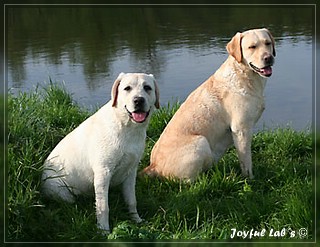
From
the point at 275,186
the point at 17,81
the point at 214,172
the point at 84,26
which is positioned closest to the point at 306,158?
the point at 275,186

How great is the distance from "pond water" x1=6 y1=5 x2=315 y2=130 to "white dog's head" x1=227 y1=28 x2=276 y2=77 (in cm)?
180

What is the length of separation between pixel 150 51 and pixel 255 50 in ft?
13.1

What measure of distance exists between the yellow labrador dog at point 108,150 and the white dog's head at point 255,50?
4.29 ft

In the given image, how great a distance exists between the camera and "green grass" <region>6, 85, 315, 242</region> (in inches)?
177

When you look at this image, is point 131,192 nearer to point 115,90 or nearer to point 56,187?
point 56,187

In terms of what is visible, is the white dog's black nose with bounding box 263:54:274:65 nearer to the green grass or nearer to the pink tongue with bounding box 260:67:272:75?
the pink tongue with bounding box 260:67:272:75

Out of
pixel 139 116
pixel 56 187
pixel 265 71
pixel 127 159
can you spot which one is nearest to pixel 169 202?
pixel 127 159

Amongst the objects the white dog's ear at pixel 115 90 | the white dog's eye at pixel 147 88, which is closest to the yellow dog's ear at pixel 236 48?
the white dog's eye at pixel 147 88

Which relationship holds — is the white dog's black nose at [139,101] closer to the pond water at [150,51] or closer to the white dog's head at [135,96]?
the white dog's head at [135,96]

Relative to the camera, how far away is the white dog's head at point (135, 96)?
15.2 feet

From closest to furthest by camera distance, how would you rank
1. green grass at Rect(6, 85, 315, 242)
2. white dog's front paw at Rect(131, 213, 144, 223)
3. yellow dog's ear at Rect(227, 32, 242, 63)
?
green grass at Rect(6, 85, 315, 242), white dog's front paw at Rect(131, 213, 144, 223), yellow dog's ear at Rect(227, 32, 242, 63)

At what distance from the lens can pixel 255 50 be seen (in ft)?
18.7

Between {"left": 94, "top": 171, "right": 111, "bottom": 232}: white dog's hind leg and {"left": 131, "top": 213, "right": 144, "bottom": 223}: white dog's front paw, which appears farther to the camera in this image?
{"left": 131, "top": 213, "right": 144, "bottom": 223}: white dog's front paw

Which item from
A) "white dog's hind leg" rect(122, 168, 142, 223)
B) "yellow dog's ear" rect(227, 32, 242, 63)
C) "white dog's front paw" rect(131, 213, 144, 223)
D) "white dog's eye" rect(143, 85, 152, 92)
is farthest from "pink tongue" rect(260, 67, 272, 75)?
"white dog's front paw" rect(131, 213, 144, 223)
